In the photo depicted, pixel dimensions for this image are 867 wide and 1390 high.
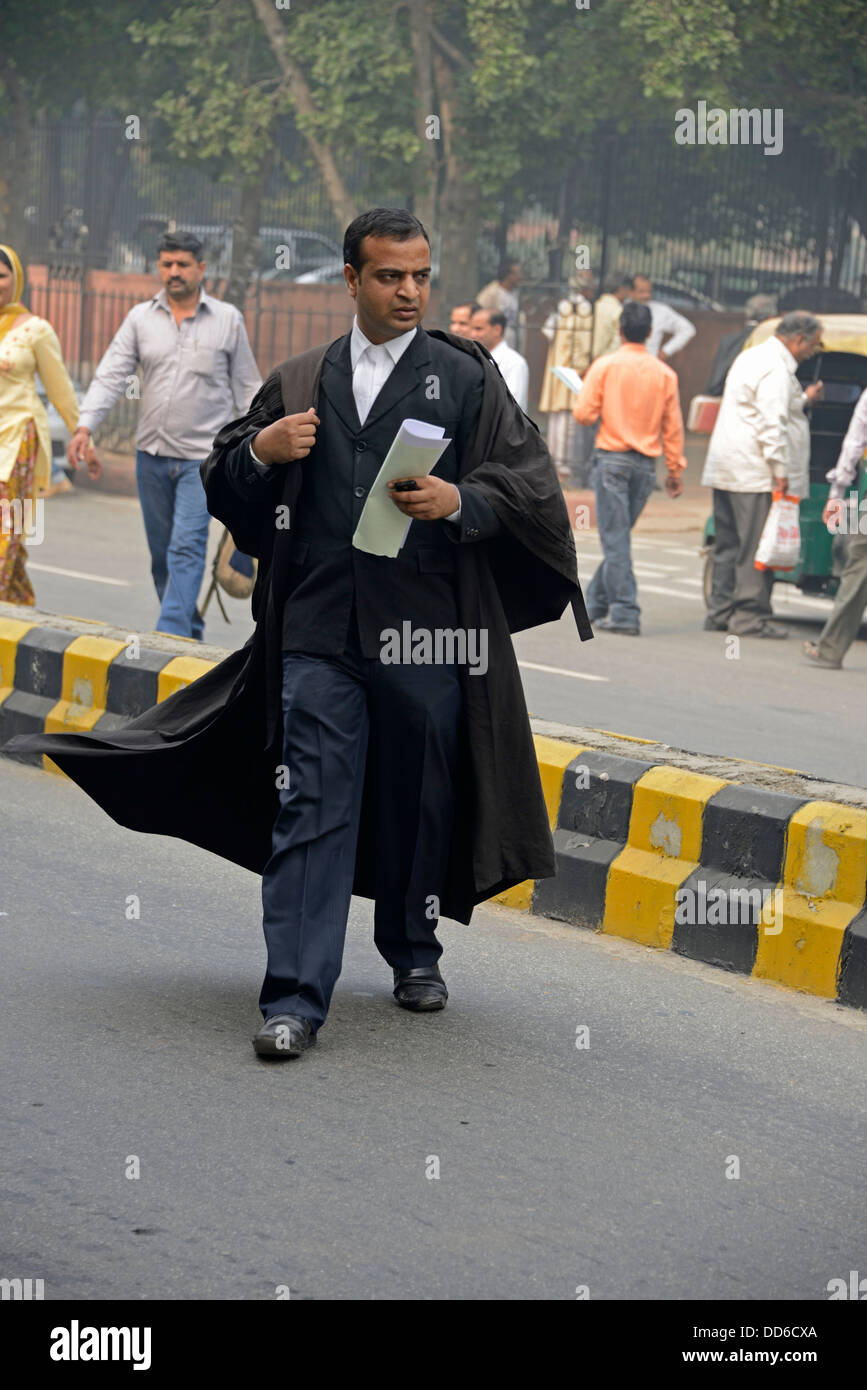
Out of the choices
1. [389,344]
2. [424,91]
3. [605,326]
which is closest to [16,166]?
[424,91]

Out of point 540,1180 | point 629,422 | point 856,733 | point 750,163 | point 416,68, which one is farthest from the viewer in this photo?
point 750,163

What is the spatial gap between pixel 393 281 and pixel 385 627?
77cm

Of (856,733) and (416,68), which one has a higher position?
(416,68)

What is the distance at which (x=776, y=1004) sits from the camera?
5430 millimetres

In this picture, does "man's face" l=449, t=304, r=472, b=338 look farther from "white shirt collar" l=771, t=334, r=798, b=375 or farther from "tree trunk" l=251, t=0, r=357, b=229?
"tree trunk" l=251, t=0, r=357, b=229

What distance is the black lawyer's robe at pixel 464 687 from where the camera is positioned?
4883 millimetres

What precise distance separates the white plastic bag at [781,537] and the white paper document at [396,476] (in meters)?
7.46

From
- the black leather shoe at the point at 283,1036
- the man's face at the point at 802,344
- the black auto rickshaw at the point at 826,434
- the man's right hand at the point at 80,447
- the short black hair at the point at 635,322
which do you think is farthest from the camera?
the black auto rickshaw at the point at 826,434

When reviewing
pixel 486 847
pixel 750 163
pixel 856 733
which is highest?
pixel 750 163

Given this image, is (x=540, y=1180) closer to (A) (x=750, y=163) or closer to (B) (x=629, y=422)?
(B) (x=629, y=422)

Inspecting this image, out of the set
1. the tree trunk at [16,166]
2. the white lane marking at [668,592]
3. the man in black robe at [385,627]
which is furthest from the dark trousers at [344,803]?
the tree trunk at [16,166]

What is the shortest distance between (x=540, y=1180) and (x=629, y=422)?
8.51 m

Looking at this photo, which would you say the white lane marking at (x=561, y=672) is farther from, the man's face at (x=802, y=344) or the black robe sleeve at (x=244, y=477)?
the black robe sleeve at (x=244, y=477)
